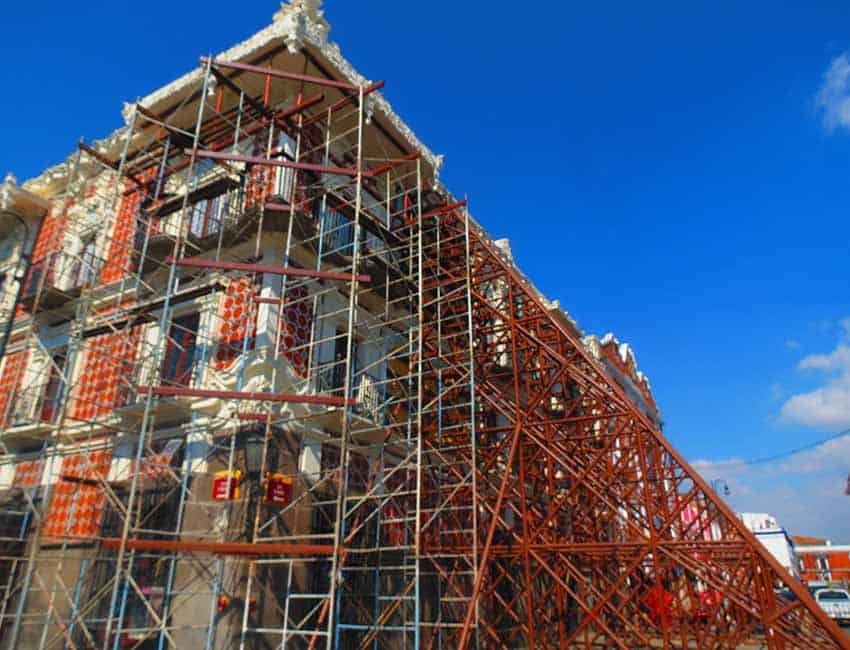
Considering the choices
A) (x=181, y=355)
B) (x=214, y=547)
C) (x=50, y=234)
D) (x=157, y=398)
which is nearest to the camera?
(x=214, y=547)

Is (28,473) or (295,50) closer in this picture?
(295,50)

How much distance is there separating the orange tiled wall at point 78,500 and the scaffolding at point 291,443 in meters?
0.06

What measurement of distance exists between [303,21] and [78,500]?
11.2m

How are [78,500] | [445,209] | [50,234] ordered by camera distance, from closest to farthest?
[78,500], [445,209], [50,234]

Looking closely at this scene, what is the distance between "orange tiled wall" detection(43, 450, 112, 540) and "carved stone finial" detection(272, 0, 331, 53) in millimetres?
9499

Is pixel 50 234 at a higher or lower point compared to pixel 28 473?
higher

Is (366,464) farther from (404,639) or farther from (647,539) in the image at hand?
(647,539)

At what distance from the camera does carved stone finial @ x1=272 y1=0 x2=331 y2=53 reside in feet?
41.4

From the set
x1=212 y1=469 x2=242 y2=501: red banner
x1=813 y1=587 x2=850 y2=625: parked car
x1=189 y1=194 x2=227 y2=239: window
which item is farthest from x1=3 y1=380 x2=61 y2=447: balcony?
x1=813 y1=587 x2=850 y2=625: parked car

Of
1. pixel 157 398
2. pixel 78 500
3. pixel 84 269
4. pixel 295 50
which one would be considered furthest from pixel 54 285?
pixel 295 50

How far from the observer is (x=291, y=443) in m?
10.8

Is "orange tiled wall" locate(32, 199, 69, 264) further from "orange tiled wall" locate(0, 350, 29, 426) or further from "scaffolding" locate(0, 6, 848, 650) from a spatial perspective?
"orange tiled wall" locate(0, 350, 29, 426)

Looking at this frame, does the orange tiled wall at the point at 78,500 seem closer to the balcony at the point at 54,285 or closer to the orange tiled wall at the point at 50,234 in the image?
the balcony at the point at 54,285

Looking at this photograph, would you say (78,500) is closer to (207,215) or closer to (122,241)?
(207,215)
